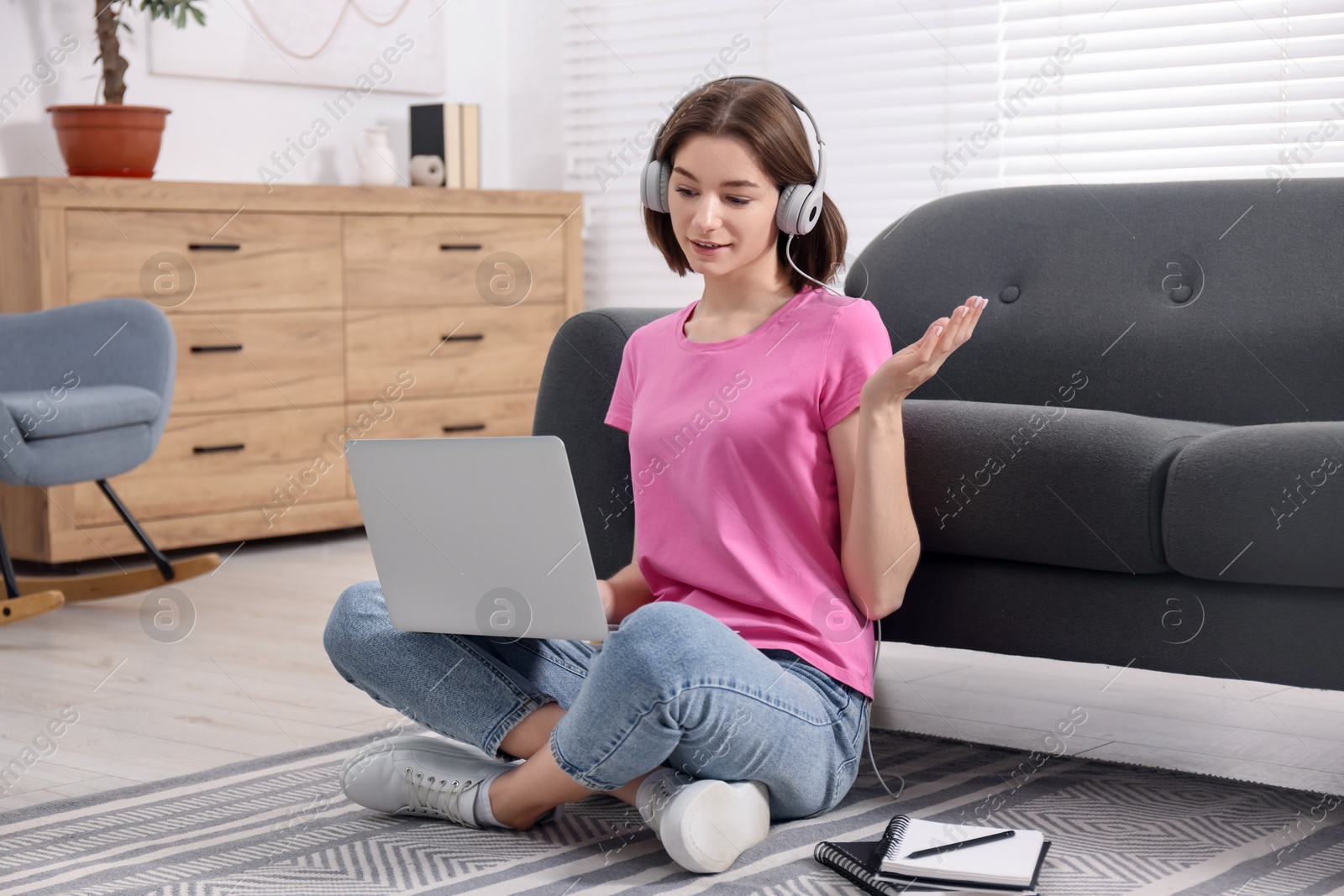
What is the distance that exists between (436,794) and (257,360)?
91.8 inches

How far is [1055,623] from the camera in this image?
6.15 feet

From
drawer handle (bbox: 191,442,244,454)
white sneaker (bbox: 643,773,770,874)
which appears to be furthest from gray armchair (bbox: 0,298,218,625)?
white sneaker (bbox: 643,773,770,874)

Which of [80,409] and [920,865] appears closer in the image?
[920,865]

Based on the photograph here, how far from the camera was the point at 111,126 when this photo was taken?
3586mm

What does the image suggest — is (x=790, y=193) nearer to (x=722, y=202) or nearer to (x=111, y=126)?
(x=722, y=202)

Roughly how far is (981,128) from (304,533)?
7.25 feet

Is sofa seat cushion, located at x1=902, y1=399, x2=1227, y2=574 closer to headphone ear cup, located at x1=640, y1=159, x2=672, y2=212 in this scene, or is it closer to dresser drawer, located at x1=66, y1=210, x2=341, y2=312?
headphone ear cup, located at x1=640, y1=159, x2=672, y2=212

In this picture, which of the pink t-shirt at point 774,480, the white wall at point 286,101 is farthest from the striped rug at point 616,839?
the white wall at point 286,101

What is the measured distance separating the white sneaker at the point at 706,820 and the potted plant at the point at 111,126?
2.67 meters

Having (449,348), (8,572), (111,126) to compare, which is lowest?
(8,572)

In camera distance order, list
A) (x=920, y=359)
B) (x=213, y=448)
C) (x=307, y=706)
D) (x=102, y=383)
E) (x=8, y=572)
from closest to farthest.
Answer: (x=920, y=359), (x=307, y=706), (x=8, y=572), (x=102, y=383), (x=213, y=448)

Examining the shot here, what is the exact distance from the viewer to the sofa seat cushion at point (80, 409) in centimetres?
298

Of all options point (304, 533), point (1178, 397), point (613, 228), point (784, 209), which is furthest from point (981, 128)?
point (784, 209)

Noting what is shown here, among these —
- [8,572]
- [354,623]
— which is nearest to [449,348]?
[8,572]
